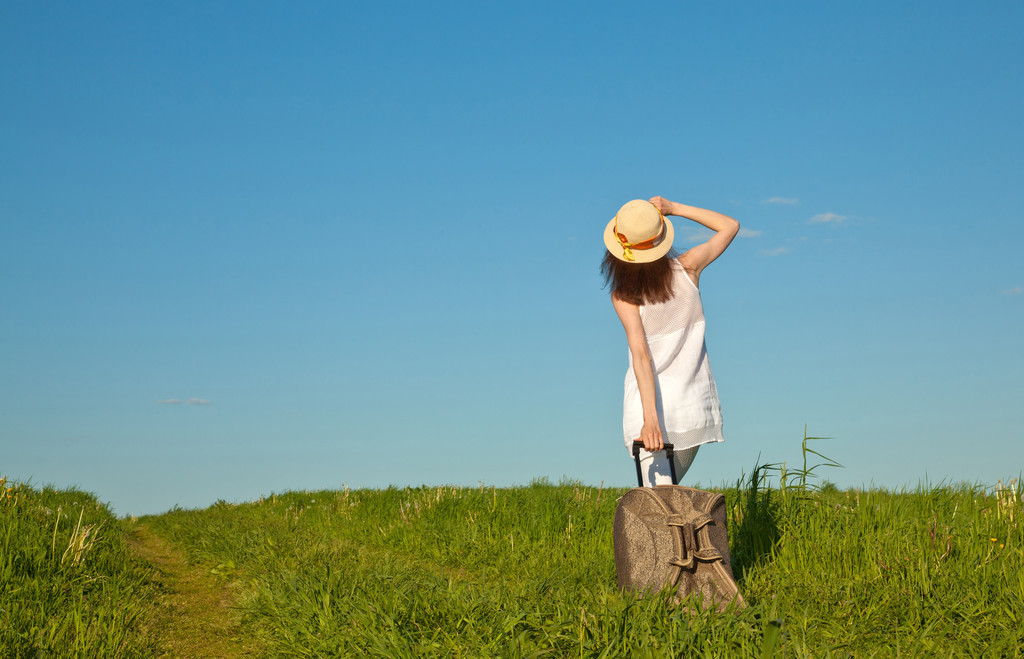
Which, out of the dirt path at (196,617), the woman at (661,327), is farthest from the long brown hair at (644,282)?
the dirt path at (196,617)

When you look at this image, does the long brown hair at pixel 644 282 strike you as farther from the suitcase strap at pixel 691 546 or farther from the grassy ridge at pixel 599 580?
the grassy ridge at pixel 599 580

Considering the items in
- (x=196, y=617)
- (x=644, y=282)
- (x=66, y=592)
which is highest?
(x=644, y=282)

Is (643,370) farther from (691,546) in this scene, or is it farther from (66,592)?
(66,592)

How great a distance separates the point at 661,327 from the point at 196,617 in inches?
182

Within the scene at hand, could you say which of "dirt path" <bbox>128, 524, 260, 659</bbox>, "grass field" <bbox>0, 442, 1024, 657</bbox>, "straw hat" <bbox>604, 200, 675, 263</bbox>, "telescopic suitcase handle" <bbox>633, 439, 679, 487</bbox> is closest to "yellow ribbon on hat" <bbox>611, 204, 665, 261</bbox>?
"straw hat" <bbox>604, 200, 675, 263</bbox>

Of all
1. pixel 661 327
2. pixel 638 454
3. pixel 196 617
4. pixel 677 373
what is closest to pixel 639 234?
pixel 661 327

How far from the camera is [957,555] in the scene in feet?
20.1

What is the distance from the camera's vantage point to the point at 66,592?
19.8 feet

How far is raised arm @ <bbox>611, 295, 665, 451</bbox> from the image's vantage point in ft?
16.3

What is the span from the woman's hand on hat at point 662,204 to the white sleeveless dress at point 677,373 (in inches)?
15.0

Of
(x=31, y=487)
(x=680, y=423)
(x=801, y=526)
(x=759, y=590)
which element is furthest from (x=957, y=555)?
(x=31, y=487)

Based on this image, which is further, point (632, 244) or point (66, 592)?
point (66, 592)

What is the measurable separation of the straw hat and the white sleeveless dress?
0.23 m

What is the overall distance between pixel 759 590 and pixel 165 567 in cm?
631
